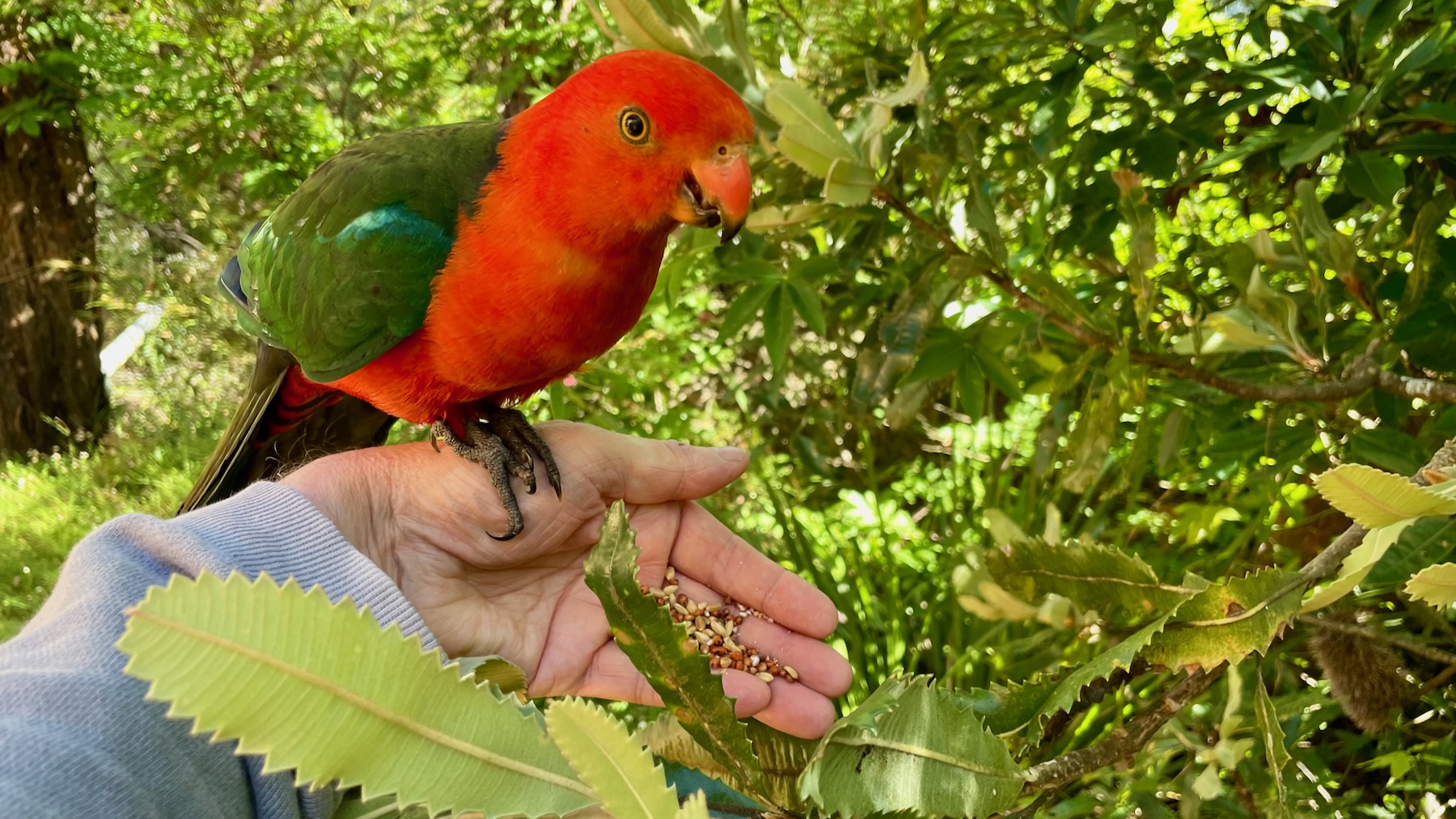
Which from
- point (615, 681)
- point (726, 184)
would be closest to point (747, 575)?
point (615, 681)

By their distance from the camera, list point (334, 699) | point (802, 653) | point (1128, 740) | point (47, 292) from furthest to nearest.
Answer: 1. point (47, 292)
2. point (802, 653)
3. point (1128, 740)
4. point (334, 699)

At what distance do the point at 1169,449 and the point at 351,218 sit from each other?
120 centimetres

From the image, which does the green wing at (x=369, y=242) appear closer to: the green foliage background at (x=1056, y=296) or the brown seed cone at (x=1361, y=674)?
the green foliage background at (x=1056, y=296)

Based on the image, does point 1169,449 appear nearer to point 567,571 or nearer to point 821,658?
point 821,658

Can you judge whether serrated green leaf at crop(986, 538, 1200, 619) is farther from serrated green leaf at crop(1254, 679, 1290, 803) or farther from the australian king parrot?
the australian king parrot

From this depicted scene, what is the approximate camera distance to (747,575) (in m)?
1.29

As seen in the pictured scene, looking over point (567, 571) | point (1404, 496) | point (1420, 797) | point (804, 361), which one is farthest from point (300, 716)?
point (804, 361)

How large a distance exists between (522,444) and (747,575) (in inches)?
14.2

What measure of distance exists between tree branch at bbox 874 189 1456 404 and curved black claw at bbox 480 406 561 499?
557 mm

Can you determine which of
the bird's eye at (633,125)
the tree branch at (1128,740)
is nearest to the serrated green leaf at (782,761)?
the tree branch at (1128,740)

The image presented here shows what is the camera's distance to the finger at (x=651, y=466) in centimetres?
130

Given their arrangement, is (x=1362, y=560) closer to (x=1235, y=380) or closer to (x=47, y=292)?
(x=1235, y=380)

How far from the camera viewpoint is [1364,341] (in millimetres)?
1184

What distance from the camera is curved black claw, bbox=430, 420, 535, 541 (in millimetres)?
1295
